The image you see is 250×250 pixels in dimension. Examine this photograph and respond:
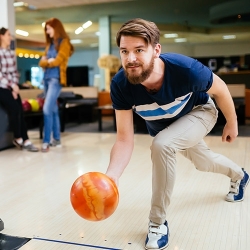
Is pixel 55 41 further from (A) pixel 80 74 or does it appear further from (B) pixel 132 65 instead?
(A) pixel 80 74

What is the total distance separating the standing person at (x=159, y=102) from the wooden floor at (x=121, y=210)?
21cm

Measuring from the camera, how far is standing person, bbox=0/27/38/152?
409 centimetres

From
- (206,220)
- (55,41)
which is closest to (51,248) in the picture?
(206,220)

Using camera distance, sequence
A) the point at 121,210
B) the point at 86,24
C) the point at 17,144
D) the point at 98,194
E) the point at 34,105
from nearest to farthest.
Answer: the point at 98,194 < the point at 121,210 < the point at 17,144 < the point at 34,105 < the point at 86,24

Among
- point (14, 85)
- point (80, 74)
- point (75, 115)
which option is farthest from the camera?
point (80, 74)

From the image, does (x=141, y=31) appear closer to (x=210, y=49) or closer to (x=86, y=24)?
(x=86, y=24)

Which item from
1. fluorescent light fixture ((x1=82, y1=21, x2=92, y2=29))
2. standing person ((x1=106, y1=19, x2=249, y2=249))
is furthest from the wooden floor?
fluorescent light fixture ((x1=82, y1=21, x2=92, y2=29))

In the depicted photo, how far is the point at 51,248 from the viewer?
1671mm

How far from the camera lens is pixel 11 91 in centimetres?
419

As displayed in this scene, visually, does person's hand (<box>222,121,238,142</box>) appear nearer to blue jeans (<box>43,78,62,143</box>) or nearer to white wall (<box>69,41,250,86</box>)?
blue jeans (<box>43,78,62,143</box>)

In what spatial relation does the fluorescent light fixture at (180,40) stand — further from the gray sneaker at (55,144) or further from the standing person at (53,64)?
the gray sneaker at (55,144)

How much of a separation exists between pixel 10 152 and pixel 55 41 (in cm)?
146

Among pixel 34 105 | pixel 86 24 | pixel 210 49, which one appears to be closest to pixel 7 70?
pixel 34 105

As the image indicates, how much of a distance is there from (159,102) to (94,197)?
0.54 m
